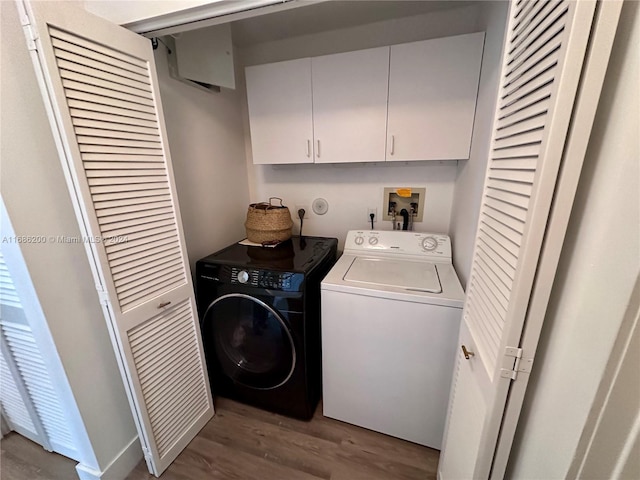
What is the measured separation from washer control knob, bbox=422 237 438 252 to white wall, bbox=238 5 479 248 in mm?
267

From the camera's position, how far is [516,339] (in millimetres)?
636

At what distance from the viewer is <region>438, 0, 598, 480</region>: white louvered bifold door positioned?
50 centimetres

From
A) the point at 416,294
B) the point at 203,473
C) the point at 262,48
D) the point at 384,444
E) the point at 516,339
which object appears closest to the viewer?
the point at 516,339

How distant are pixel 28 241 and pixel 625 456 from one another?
167 cm

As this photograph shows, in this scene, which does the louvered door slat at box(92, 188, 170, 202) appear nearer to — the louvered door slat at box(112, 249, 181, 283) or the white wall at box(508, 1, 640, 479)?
the louvered door slat at box(112, 249, 181, 283)

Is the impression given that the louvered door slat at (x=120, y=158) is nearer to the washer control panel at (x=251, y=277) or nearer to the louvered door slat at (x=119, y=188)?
the louvered door slat at (x=119, y=188)

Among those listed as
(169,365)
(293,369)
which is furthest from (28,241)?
(293,369)

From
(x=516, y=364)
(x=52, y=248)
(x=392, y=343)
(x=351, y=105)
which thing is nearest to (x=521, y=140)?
(x=516, y=364)

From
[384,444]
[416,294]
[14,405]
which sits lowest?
[384,444]

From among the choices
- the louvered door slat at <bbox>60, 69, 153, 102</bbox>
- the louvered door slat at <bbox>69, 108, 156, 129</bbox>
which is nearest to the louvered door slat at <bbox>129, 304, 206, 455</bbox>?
the louvered door slat at <bbox>69, 108, 156, 129</bbox>

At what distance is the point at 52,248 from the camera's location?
3.29 feet

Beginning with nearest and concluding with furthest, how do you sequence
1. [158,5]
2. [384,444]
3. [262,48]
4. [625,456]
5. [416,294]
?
[625,456] < [158,5] < [416,294] < [384,444] < [262,48]

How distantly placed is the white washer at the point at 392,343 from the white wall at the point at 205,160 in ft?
3.19

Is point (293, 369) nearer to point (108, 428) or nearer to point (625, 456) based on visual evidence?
point (108, 428)
